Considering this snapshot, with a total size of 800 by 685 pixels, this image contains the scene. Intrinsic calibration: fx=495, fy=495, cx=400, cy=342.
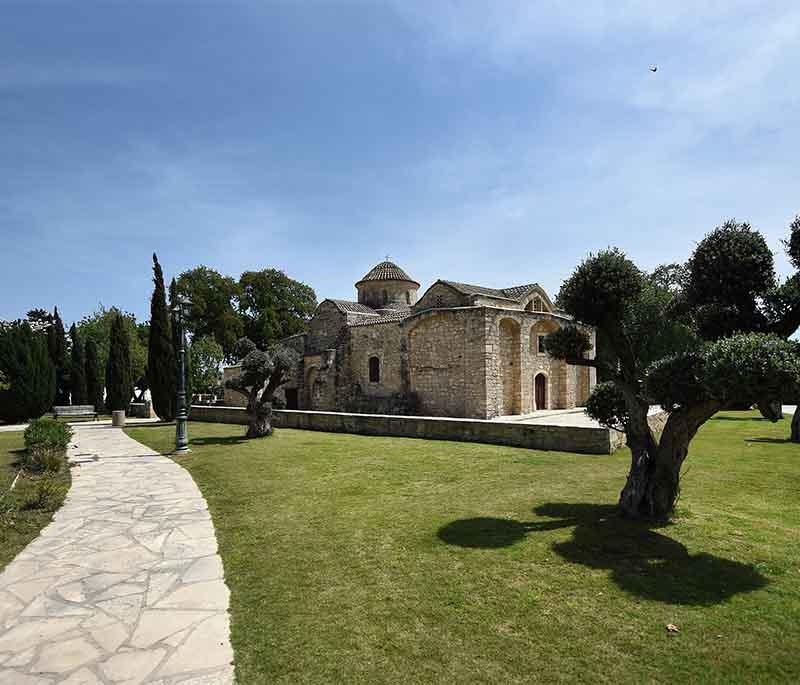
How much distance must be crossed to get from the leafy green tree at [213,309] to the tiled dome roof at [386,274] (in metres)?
14.3

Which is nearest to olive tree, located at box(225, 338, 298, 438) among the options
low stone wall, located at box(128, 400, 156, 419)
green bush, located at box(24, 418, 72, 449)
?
green bush, located at box(24, 418, 72, 449)

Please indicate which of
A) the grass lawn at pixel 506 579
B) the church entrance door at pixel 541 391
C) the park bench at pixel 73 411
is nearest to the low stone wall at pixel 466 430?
the grass lawn at pixel 506 579

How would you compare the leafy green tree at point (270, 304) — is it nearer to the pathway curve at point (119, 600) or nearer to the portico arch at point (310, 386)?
the portico arch at point (310, 386)

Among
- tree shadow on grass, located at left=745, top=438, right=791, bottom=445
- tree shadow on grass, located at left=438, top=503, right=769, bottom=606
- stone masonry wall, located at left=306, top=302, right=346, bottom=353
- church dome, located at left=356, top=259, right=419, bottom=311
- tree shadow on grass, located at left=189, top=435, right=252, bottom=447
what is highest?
church dome, located at left=356, top=259, right=419, bottom=311

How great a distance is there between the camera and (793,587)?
13.9 ft

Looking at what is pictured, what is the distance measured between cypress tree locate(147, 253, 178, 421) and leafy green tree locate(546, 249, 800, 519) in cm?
2066

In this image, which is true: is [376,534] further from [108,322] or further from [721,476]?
[108,322]

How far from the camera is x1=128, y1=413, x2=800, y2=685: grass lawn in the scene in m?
3.26

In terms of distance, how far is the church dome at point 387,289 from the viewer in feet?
104

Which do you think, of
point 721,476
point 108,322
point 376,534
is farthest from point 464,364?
point 108,322

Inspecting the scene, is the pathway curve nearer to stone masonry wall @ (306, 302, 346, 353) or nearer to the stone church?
the stone church

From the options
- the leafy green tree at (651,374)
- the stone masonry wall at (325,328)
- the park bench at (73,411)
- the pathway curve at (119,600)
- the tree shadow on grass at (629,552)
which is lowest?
the pathway curve at (119,600)

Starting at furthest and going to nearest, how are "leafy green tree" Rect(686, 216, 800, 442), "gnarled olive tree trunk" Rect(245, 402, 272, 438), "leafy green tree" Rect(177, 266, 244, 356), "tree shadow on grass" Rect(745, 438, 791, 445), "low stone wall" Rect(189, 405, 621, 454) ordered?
1. "leafy green tree" Rect(177, 266, 244, 356)
2. "gnarled olive tree trunk" Rect(245, 402, 272, 438)
3. "tree shadow on grass" Rect(745, 438, 791, 445)
4. "low stone wall" Rect(189, 405, 621, 454)
5. "leafy green tree" Rect(686, 216, 800, 442)

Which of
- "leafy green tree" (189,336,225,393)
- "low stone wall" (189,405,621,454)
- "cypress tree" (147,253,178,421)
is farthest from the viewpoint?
"leafy green tree" (189,336,225,393)
